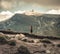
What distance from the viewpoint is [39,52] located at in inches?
1288

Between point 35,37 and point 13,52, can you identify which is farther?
point 35,37

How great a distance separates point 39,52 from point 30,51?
136 centimetres

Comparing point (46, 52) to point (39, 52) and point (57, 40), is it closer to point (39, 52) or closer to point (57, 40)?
point (39, 52)

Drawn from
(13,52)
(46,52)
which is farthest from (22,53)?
(46,52)

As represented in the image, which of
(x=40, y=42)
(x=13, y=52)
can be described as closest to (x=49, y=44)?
(x=40, y=42)

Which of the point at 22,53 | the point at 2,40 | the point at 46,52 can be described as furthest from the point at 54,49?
the point at 2,40

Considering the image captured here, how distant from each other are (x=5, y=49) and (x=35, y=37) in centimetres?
1194

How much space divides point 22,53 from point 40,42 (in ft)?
28.9

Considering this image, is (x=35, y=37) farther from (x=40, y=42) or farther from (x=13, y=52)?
(x=13, y=52)

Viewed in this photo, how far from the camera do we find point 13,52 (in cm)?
3244

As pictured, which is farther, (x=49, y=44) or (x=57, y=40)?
(x=57, y=40)

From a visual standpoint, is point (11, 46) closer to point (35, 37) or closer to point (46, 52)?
point (46, 52)

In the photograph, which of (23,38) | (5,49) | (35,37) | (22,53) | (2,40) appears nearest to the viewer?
(22,53)

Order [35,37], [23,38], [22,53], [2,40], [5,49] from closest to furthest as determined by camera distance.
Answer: [22,53] < [5,49] < [2,40] < [23,38] < [35,37]
